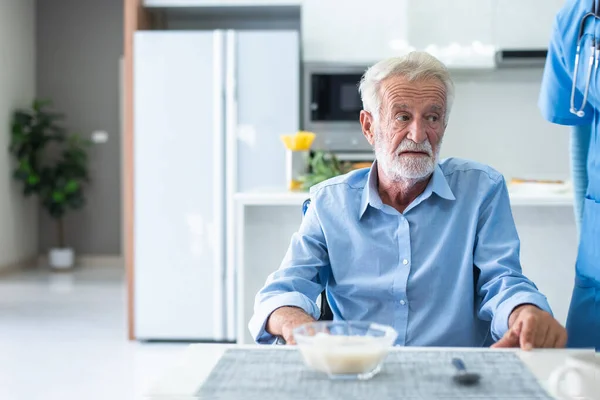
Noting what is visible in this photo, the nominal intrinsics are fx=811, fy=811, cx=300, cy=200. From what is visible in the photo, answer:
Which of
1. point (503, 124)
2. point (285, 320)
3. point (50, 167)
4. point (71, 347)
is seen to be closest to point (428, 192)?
point (285, 320)

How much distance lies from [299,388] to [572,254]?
2328 mm

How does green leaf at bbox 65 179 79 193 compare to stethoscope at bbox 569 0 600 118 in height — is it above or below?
below

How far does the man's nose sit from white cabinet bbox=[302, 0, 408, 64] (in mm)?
3111

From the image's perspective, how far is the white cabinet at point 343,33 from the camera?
4750 mm

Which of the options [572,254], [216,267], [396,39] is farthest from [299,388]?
[396,39]

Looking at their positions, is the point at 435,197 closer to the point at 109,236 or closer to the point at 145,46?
the point at 145,46

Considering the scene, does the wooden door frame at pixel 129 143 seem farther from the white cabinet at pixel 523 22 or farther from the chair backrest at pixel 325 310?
the chair backrest at pixel 325 310

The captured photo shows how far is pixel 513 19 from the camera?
15.6 ft

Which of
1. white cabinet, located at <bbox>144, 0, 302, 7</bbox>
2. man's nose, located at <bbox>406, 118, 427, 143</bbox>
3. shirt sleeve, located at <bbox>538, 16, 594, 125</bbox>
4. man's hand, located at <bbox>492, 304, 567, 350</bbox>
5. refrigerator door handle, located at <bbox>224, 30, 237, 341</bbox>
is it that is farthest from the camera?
white cabinet, located at <bbox>144, 0, 302, 7</bbox>

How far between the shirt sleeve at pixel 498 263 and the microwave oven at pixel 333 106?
2.99 metres

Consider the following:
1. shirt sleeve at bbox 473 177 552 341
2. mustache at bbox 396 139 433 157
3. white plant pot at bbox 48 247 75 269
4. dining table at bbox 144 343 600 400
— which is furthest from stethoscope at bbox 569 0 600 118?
white plant pot at bbox 48 247 75 269

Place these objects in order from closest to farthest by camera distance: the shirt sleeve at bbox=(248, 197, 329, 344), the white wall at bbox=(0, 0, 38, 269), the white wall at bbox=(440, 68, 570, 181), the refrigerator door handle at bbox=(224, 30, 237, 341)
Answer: the shirt sleeve at bbox=(248, 197, 329, 344), the refrigerator door handle at bbox=(224, 30, 237, 341), the white wall at bbox=(440, 68, 570, 181), the white wall at bbox=(0, 0, 38, 269)

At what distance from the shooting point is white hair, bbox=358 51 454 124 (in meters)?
1.71

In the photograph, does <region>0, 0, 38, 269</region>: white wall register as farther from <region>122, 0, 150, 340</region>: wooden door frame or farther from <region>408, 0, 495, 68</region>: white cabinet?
<region>408, 0, 495, 68</region>: white cabinet
